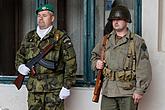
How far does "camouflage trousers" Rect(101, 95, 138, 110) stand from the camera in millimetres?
4688

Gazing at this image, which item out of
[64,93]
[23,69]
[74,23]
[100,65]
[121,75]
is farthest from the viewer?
[74,23]

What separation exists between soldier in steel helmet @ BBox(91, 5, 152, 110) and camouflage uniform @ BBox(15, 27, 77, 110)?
0.46 m

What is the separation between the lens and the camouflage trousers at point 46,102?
5137 mm

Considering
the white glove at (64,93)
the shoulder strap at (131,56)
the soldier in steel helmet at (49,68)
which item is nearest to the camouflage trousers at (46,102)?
the soldier in steel helmet at (49,68)

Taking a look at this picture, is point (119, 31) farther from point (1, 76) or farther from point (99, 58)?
point (1, 76)

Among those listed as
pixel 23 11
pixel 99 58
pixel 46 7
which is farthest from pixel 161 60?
pixel 23 11

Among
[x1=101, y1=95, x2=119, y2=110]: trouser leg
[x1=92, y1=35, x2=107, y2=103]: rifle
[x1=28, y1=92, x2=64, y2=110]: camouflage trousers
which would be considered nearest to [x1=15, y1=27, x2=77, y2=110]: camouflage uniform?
[x1=28, y1=92, x2=64, y2=110]: camouflage trousers

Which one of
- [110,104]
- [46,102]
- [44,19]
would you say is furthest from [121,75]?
[44,19]

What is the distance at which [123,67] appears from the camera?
4738 mm

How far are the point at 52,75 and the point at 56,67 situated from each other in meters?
0.10

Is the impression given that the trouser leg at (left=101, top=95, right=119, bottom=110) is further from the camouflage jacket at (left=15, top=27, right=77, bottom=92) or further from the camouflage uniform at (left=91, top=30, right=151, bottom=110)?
the camouflage jacket at (left=15, top=27, right=77, bottom=92)

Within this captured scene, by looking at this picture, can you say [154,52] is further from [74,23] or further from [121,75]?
[74,23]

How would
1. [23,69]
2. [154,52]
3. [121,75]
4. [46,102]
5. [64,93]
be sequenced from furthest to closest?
1. [154,52]
2. [23,69]
3. [46,102]
4. [64,93]
5. [121,75]

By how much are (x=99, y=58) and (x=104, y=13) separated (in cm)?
109
